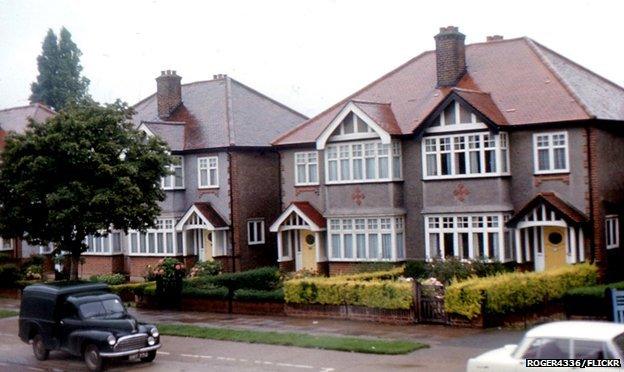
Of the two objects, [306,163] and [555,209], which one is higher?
[306,163]

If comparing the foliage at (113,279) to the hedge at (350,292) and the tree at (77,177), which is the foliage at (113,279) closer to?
the tree at (77,177)

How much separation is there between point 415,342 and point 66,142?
13462 millimetres

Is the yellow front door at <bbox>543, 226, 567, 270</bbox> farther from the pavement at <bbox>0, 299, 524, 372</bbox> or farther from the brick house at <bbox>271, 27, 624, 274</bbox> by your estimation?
the pavement at <bbox>0, 299, 524, 372</bbox>

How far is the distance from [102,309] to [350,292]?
27.1 ft

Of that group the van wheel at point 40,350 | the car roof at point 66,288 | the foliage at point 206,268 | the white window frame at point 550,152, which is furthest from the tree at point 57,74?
the van wheel at point 40,350

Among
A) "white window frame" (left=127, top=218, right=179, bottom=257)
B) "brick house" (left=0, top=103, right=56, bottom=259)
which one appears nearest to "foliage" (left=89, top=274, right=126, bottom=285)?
"white window frame" (left=127, top=218, right=179, bottom=257)

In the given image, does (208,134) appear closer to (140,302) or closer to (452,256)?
(140,302)

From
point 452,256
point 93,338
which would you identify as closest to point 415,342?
point 93,338

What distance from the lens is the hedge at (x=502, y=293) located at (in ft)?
78.4

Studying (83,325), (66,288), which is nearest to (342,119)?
(66,288)

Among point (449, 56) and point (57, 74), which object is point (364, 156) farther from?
point (57, 74)

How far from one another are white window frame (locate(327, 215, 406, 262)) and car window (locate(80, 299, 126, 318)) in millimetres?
13869

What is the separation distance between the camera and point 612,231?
100 ft

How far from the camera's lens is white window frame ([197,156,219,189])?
131 feet
